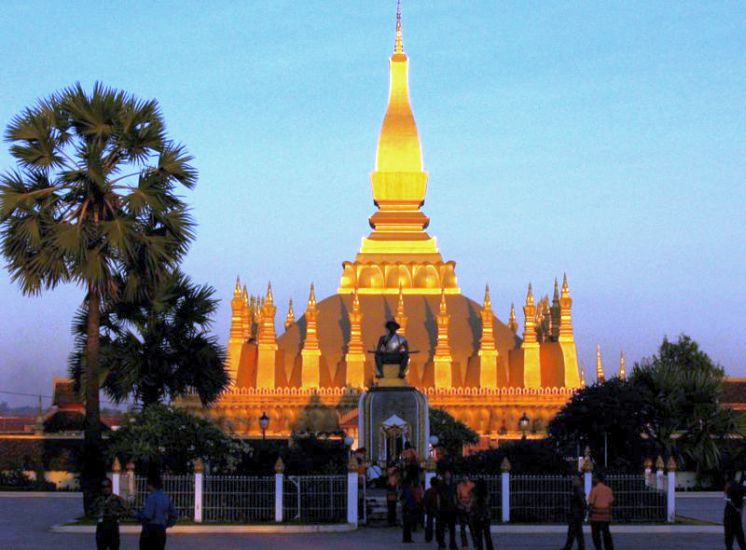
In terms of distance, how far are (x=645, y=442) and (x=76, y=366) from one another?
15959 millimetres

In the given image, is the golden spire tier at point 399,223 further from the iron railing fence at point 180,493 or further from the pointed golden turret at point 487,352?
the iron railing fence at point 180,493

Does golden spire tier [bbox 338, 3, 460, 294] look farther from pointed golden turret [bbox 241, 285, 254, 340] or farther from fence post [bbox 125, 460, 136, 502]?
fence post [bbox 125, 460, 136, 502]

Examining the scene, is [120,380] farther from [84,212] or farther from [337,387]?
[337,387]

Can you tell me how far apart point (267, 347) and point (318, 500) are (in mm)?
37097

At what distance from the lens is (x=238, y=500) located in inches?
1167

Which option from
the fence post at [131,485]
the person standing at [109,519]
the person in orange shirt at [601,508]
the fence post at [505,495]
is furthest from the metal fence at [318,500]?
the person standing at [109,519]

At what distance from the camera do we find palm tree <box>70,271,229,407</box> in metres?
36.7

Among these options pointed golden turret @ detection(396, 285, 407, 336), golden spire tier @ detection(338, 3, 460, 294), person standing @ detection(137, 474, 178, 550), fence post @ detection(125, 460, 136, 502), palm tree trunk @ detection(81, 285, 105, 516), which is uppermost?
golden spire tier @ detection(338, 3, 460, 294)

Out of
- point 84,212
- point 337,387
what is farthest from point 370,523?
point 337,387

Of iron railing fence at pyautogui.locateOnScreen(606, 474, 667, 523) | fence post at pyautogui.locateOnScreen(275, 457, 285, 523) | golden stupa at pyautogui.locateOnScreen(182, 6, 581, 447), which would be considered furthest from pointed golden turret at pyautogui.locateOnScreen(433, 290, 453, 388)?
fence post at pyautogui.locateOnScreen(275, 457, 285, 523)

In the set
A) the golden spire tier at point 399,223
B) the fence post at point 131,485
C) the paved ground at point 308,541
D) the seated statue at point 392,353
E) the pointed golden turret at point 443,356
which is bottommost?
the paved ground at point 308,541

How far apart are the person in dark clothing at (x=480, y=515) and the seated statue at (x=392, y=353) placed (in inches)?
510

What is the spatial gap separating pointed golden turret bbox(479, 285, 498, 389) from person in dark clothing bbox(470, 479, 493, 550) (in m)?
43.2

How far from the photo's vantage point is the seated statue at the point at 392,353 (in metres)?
35.6
